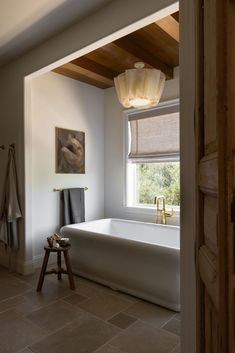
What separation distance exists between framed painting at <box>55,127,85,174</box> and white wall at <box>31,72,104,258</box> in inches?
3.0

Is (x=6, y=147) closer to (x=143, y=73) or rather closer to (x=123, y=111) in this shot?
(x=123, y=111)

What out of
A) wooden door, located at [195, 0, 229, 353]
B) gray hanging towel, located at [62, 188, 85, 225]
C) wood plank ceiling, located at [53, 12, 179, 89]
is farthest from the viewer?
gray hanging towel, located at [62, 188, 85, 225]

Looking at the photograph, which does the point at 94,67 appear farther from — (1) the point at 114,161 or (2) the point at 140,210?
(2) the point at 140,210

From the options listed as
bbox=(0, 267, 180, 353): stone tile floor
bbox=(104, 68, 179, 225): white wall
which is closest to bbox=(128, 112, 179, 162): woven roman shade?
bbox=(104, 68, 179, 225): white wall

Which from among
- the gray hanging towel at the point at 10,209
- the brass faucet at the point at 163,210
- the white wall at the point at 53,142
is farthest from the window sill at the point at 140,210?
the gray hanging towel at the point at 10,209

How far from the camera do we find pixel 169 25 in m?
2.62

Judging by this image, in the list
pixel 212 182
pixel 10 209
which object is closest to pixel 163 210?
pixel 10 209

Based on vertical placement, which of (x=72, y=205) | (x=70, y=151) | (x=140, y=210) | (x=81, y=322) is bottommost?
(x=81, y=322)

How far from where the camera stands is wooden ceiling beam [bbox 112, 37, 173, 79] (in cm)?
297

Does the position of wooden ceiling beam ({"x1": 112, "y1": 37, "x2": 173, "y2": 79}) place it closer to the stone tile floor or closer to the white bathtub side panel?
the white bathtub side panel

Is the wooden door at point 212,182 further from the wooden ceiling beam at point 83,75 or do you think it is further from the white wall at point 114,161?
the white wall at point 114,161

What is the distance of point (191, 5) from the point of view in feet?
3.72

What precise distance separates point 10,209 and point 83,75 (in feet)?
7.24

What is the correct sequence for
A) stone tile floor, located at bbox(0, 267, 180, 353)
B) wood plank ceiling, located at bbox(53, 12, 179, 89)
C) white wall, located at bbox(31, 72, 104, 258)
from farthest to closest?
white wall, located at bbox(31, 72, 104, 258) < wood plank ceiling, located at bbox(53, 12, 179, 89) < stone tile floor, located at bbox(0, 267, 180, 353)
